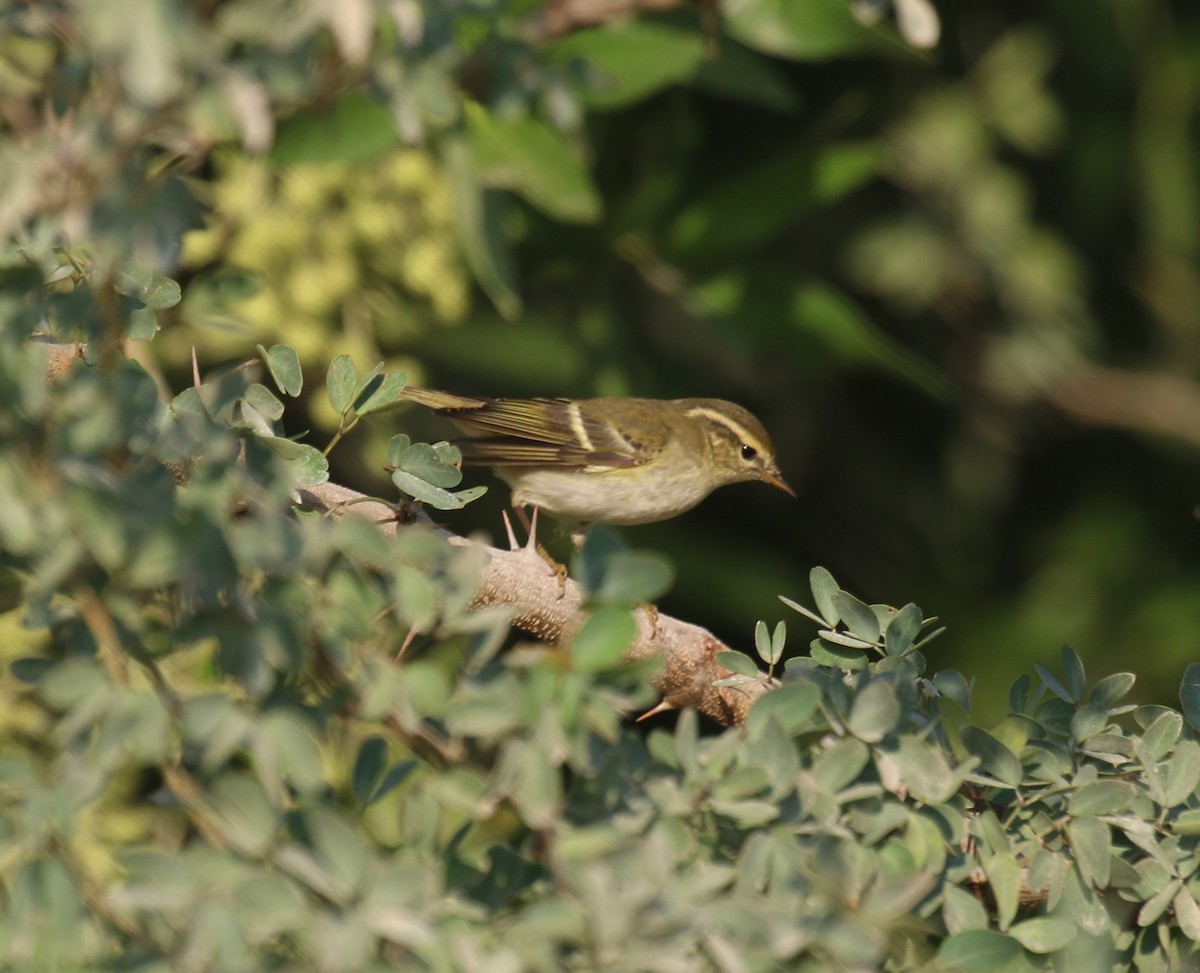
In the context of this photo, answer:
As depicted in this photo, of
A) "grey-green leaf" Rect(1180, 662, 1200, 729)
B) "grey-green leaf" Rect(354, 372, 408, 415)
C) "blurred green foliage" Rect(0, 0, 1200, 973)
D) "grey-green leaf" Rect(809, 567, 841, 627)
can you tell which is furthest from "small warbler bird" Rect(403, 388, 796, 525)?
"grey-green leaf" Rect(1180, 662, 1200, 729)

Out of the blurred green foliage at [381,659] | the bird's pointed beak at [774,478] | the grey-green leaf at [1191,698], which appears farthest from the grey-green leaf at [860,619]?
the bird's pointed beak at [774,478]

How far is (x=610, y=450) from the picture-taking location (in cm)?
431

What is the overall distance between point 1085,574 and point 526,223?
2.32m

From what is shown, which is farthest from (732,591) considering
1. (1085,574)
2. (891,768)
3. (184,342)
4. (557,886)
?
(557,886)

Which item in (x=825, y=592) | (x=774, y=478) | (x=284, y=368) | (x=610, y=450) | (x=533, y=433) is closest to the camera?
(x=284, y=368)

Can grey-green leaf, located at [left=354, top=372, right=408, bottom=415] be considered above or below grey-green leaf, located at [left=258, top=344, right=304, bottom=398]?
below

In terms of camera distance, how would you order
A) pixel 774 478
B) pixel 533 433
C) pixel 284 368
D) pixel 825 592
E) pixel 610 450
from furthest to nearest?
pixel 774 478 < pixel 610 450 < pixel 533 433 < pixel 825 592 < pixel 284 368

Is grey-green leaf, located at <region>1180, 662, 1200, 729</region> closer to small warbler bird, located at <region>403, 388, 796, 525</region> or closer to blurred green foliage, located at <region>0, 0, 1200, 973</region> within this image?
blurred green foliage, located at <region>0, 0, 1200, 973</region>

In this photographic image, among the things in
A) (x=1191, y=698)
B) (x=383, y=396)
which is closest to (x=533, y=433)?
(x=383, y=396)

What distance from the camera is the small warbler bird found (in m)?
4.03

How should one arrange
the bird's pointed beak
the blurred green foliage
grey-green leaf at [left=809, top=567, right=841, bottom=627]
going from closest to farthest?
the blurred green foliage → grey-green leaf at [left=809, top=567, right=841, bottom=627] → the bird's pointed beak

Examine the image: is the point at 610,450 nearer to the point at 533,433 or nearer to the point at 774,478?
the point at 533,433

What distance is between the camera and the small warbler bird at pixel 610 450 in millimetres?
4031

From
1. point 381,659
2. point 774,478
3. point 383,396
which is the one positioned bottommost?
point 774,478
